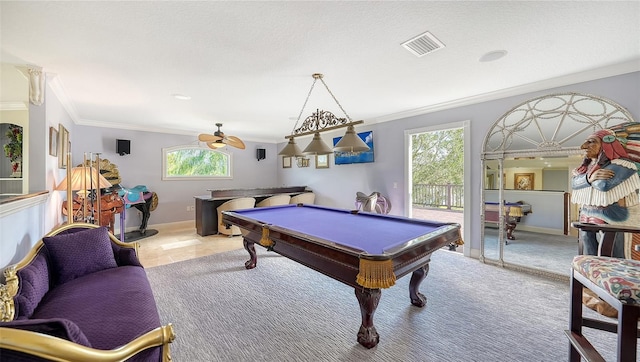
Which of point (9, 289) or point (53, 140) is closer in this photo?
point (9, 289)

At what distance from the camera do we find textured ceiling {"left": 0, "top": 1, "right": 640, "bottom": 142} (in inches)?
70.3

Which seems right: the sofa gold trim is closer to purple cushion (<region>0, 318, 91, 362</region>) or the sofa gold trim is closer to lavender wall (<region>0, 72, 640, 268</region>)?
lavender wall (<region>0, 72, 640, 268</region>)

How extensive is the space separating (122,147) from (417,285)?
6.26 m

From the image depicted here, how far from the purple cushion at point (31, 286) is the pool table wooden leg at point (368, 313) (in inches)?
77.8

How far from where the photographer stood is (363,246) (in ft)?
6.35

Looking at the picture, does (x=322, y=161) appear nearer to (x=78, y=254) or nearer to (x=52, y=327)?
(x=78, y=254)

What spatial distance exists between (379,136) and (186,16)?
4.00m

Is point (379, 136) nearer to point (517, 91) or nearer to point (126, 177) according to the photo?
point (517, 91)

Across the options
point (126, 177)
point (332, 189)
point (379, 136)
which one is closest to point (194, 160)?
point (126, 177)

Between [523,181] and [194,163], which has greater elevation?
[194,163]

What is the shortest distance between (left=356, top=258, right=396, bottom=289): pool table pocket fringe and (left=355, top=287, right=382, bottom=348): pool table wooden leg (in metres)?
0.22

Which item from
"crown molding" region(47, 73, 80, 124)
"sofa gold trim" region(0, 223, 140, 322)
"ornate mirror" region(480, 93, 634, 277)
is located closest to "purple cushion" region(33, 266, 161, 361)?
"sofa gold trim" region(0, 223, 140, 322)

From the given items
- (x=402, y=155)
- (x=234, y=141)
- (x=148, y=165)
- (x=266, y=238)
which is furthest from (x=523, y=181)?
(x=148, y=165)

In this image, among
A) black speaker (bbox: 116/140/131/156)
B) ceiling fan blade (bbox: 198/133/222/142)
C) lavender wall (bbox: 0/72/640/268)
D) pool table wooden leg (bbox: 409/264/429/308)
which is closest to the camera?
pool table wooden leg (bbox: 409/264/429/308)
